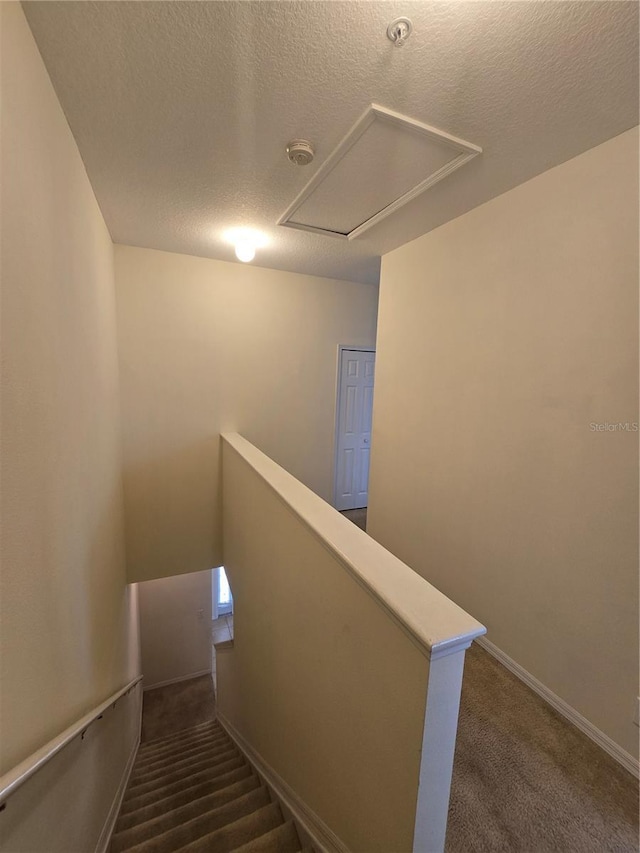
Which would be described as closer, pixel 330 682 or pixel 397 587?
pixel 397 587

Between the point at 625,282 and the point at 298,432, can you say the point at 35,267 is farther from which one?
the point at 298,432

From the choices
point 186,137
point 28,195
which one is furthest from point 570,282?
point 28,195

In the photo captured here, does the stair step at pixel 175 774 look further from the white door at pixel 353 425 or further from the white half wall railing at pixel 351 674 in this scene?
the white door at pixel 353 425

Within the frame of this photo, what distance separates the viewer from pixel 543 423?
1734 millimetres

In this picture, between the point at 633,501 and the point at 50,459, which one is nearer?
the point at 50,459

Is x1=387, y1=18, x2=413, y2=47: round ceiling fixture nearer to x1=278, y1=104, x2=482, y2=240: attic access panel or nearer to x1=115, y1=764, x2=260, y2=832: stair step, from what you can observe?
x1=278, y1=104, x2=482, y2=240: attic access panel

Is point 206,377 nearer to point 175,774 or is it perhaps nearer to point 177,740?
point 175,774

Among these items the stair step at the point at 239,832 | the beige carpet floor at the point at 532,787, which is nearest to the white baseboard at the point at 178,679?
the stair step at the point at 239,832

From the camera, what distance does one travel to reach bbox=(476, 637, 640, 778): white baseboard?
4.74ft

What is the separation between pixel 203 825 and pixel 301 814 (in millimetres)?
594

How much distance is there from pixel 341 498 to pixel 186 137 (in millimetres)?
3600

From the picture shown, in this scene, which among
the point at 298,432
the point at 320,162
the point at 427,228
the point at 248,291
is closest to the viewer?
the point at 320,162

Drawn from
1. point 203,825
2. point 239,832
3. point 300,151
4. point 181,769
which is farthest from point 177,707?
point 300,151

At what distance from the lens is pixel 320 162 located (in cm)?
172
